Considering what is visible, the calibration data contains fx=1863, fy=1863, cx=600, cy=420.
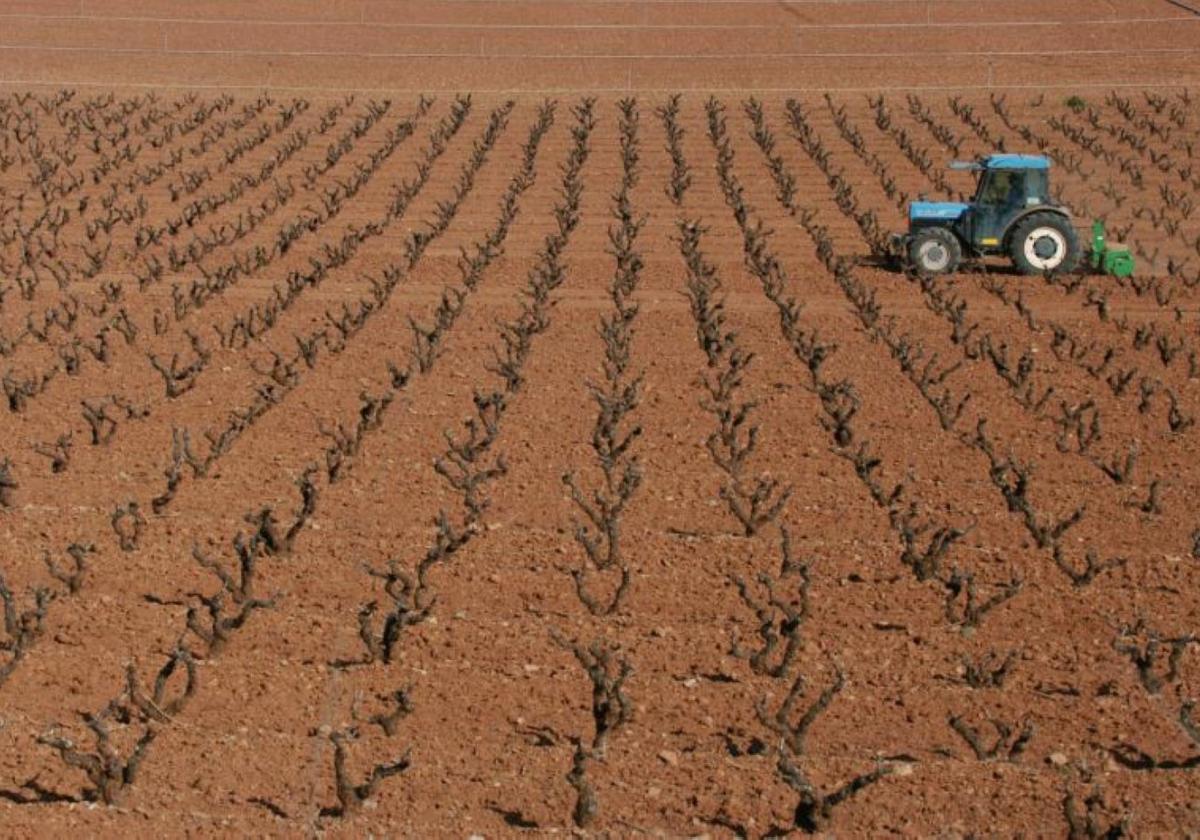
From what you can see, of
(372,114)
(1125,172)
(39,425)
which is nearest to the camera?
(39,425)

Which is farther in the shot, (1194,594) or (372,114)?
(372,114)

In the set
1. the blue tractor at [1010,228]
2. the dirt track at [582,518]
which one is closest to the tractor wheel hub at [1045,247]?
the blue tractor at [1010,228]

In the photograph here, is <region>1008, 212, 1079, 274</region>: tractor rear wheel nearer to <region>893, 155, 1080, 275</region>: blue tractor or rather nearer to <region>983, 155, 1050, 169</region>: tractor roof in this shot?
<region>893, 155, 1080, 275</region>: blue tractor

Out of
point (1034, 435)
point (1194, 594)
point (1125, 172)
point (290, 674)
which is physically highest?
point (1125, 172)

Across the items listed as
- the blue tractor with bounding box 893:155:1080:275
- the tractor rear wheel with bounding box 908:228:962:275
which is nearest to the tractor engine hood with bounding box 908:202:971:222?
the blue tractor with bounding box 893:155:1080:275

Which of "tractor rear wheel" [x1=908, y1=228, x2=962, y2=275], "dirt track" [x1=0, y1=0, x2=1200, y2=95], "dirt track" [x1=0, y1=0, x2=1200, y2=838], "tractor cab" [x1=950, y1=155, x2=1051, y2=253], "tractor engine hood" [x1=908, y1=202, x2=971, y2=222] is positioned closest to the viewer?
"dirt track" [x1=0, y1=0, x2=1200, y2=838]

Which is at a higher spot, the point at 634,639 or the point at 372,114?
the point at 372,114

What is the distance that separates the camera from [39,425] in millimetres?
14273

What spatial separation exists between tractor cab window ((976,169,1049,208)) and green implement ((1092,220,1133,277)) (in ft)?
3.20

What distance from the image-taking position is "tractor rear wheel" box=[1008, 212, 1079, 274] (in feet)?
70.6

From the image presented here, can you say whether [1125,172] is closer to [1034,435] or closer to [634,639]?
[1034,435]

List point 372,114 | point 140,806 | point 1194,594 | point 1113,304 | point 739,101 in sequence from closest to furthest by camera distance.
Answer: point 140,806, point 1194,594, point 1113,304, point 372,114, point 739,101

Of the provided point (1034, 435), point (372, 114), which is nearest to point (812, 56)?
point (372, 114)

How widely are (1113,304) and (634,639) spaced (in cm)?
1254
